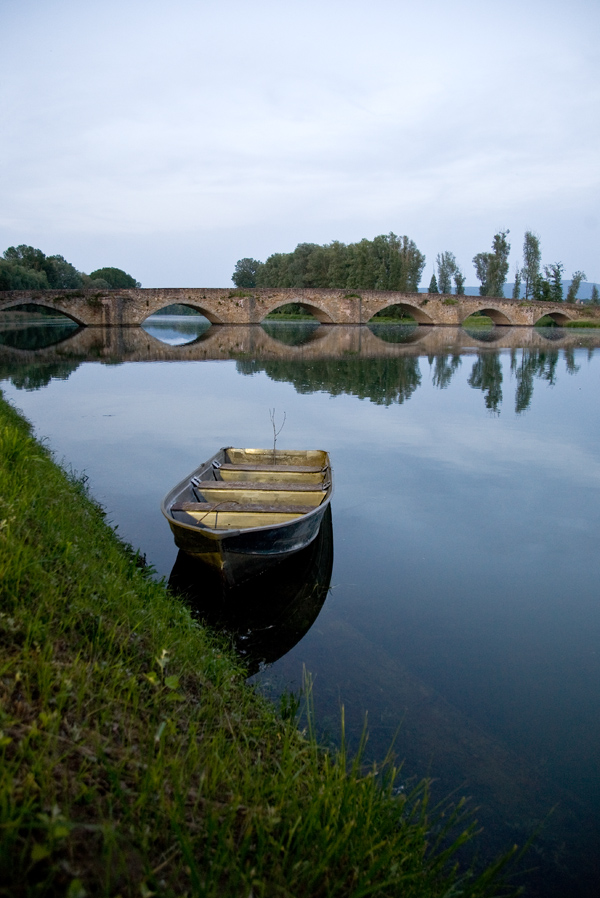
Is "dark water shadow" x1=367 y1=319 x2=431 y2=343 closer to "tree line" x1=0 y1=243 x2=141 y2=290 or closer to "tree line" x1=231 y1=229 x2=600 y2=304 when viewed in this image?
"tree line" x1=231 y1=229 x2=600 y2=304

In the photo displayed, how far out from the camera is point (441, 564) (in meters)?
5.44

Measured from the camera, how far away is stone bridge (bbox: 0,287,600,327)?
35750mm

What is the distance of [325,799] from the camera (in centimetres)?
205

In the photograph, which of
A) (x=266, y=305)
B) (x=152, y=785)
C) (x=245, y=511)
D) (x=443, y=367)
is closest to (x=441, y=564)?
(x=245, y=511)

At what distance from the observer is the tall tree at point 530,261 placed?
62.8m

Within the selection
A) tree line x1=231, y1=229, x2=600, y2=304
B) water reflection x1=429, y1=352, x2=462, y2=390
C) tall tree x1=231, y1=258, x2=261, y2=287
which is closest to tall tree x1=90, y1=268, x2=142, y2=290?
tall tree x1=231, y1=258, x2=261, y2=287

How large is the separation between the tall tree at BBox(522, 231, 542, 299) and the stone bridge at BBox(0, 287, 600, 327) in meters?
10.4

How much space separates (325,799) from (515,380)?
17260 mm

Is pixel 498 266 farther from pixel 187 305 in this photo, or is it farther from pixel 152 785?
pixel 152 785

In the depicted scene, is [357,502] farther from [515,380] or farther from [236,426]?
[515,380]

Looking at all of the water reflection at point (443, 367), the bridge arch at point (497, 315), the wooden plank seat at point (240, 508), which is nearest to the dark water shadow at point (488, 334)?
the bridge arch at point (497, 315)

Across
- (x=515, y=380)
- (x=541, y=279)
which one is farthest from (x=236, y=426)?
(x=541, y=279)

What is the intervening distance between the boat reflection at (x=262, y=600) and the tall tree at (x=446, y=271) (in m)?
64.7

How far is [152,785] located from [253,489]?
3.93m
